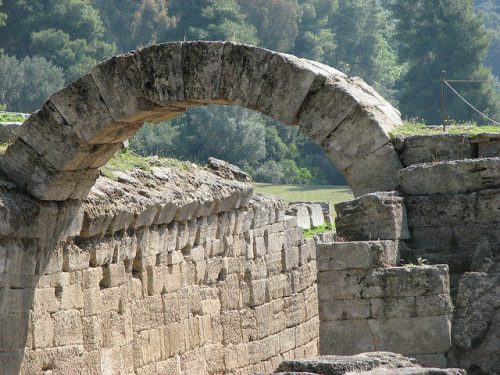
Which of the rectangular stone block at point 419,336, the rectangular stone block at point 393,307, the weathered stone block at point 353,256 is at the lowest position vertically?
the rectangular stone block at point 419,336

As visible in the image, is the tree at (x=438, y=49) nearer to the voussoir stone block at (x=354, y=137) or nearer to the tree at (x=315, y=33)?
the tree at (x=315, y=33)

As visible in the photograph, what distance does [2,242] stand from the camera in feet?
52.5

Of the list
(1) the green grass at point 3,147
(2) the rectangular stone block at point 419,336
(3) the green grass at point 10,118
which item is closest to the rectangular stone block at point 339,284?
(2) the rectangular stone block at point 419,336

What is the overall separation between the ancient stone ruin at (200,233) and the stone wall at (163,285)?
0.03 meters

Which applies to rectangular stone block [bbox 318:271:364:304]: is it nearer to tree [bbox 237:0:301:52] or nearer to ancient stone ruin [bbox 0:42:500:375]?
ancient stone ruin [bbox 0:42:500:375]

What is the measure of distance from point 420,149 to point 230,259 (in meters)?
6.88

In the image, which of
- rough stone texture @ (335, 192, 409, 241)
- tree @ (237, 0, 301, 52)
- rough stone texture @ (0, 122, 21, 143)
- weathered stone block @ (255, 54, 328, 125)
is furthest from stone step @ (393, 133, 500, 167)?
tree @ (237, 0, 301, 52)

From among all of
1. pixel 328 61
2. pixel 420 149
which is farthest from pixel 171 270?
pixel 328 61

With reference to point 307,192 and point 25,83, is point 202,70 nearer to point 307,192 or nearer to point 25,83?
point 307,192

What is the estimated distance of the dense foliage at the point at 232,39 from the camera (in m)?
49.4

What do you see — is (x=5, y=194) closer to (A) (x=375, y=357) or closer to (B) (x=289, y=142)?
(A) (x=375, y=357)

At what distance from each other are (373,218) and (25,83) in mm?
34290

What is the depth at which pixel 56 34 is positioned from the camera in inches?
2057

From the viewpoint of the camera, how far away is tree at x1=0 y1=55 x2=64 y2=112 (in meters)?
47.6
